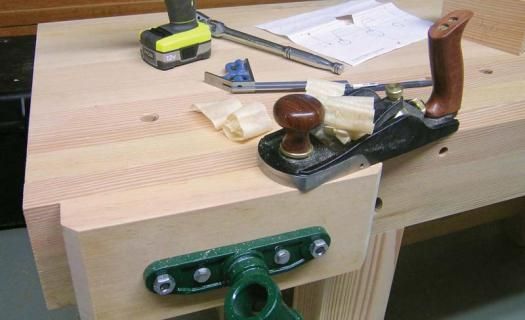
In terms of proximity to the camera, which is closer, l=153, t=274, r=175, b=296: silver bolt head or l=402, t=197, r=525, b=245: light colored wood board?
l=153, t=274, r=175, b=296: silver bolt head

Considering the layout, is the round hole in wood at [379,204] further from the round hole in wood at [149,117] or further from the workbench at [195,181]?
the round hole in wood at [149,117]

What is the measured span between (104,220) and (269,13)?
2.13 feet

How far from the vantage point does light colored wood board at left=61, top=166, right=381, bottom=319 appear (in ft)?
1.29

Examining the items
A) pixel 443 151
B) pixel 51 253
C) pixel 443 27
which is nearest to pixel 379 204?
pixel 443 151

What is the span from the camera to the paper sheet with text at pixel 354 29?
746 millimetres

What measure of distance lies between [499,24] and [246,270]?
0.56m

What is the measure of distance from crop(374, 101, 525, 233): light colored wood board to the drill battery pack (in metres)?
0.33

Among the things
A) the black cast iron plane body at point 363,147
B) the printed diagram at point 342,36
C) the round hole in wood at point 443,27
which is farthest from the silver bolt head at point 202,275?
the printed diagram at point 342,36

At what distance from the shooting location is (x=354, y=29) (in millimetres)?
829

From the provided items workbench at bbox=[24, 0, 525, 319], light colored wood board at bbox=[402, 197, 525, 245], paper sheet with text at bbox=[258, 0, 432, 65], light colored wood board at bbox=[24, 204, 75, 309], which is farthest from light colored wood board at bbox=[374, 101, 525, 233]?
light colored wood board at bbox=[402, 197, 525, 245]

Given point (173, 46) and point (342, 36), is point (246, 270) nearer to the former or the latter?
point (173, 46)

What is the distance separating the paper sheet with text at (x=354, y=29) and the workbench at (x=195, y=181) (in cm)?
3

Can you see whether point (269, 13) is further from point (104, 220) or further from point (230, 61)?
point (104, 220)

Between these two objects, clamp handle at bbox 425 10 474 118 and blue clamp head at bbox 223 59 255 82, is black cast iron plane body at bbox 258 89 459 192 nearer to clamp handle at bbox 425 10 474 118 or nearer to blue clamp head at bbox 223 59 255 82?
clamp handle at bbox 425 10 474 118
